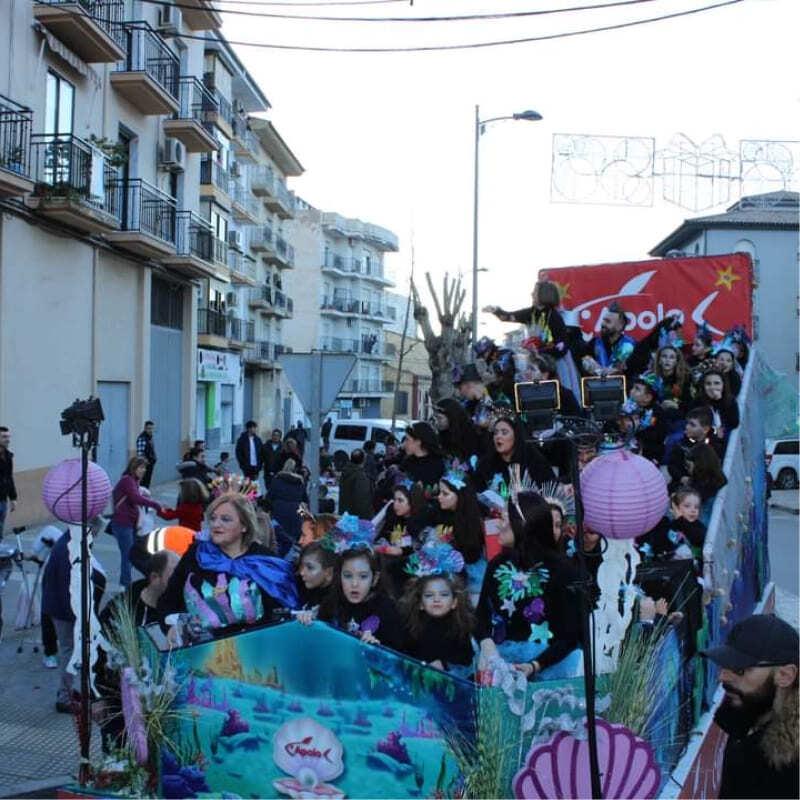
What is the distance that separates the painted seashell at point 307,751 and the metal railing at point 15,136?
1352cm

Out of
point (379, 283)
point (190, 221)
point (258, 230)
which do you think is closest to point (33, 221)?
point (190, 221)

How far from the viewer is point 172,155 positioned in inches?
967

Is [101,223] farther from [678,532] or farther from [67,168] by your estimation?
[678,532]

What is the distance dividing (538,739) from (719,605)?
7.58 feet

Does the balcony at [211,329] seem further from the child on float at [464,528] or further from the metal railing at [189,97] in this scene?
the child on float at [464,528]

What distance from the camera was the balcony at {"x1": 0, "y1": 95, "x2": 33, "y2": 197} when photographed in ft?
50.4

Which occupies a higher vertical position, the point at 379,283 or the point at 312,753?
the point at 379,283

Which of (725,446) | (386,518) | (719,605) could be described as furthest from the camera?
(725,446)

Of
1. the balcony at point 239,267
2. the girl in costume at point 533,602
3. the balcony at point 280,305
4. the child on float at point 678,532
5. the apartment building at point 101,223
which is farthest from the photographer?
the balcony at point 280,305

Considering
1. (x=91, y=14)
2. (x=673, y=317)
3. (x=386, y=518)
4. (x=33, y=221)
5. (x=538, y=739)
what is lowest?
(x=538, y=739)

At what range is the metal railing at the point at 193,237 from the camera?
2488 cm

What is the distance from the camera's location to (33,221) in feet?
55.1

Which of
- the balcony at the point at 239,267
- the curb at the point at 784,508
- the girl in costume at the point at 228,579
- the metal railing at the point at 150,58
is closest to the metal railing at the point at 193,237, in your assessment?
the metal railing at the point at 150,58

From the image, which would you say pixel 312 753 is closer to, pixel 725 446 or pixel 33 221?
pixel 725 446
